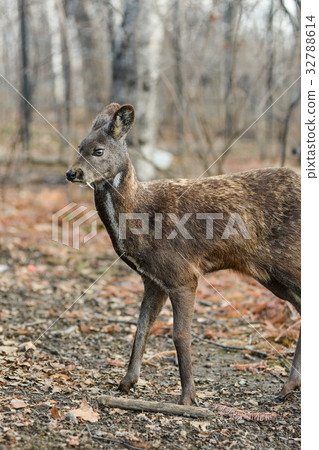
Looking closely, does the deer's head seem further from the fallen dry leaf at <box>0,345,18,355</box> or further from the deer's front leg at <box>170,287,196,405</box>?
the fallen dry leaf at <box>0,345,18,355</box>

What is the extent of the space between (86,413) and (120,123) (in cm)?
260

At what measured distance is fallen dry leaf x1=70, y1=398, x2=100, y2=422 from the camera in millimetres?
4578

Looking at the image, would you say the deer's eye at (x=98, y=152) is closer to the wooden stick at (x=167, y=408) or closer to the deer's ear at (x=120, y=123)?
the deer's ear at (x=120, y=123)

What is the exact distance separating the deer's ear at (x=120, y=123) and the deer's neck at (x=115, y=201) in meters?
0.31

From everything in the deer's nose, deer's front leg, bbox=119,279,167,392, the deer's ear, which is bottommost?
deer's front leg, bbox=119,279,167,392

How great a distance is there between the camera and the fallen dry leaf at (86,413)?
458cm

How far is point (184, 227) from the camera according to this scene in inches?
208

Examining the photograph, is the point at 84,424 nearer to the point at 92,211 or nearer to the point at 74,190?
the point at 92,211

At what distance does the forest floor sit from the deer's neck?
134 centimetres

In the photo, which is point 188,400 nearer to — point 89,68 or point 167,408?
point 167,408

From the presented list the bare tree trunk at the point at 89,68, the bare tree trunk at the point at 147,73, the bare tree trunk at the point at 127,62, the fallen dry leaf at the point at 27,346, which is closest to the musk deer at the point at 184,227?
the fallen dry leaf at the point at 27,346

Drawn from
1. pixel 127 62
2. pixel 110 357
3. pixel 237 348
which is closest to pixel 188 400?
pixel 110 357

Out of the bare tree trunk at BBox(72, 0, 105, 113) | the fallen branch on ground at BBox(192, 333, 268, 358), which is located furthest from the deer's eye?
the bare tree trunk at BBox(72, 0, 105, 113)
